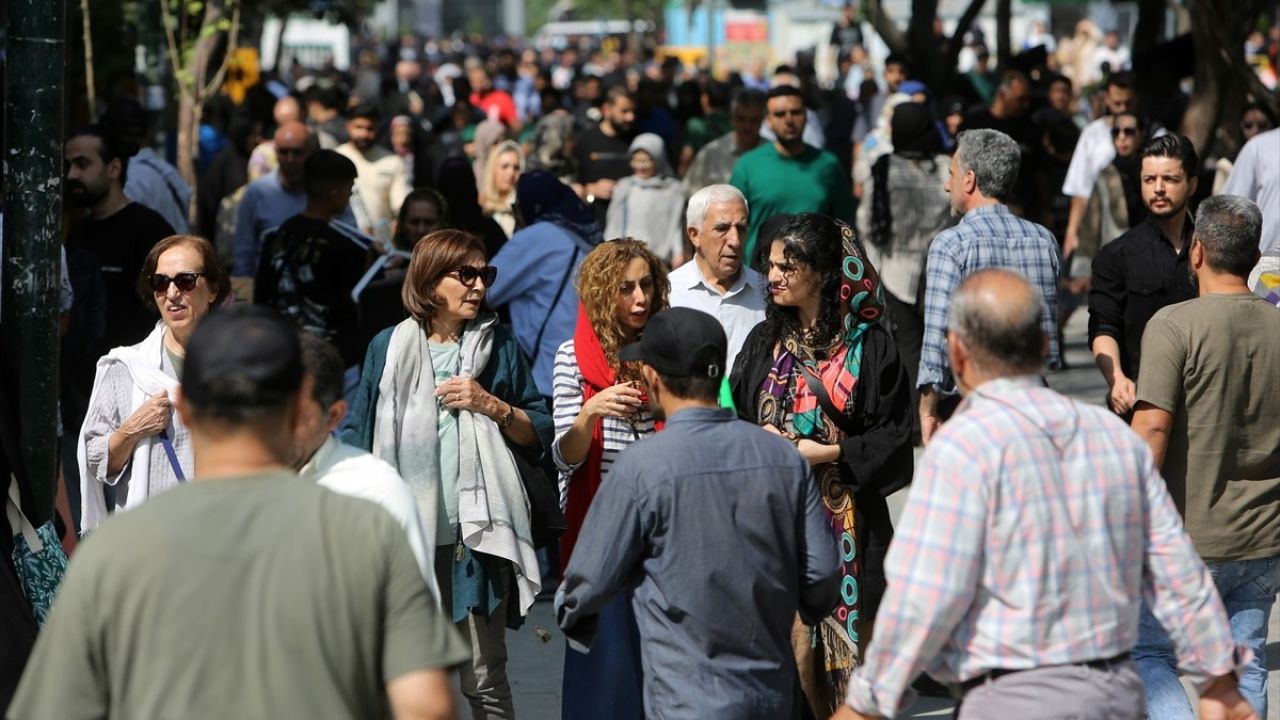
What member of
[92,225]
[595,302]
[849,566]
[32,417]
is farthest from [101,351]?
[849,566]

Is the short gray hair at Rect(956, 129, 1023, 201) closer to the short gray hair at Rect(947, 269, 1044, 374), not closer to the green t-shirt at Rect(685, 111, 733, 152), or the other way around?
the short gray hair at Rect(947, 269, 1044, 374)

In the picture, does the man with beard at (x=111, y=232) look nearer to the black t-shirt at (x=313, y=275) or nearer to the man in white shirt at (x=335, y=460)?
the black t-shirt at (x=313, y=275)

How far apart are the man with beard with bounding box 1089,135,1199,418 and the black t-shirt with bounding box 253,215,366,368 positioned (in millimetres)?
3204

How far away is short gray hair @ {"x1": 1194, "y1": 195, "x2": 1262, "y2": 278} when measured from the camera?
544 cm

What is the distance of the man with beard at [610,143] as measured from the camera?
41.6ft

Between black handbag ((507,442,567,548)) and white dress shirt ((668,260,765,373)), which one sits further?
white dress shirt ((668,260,765,373))

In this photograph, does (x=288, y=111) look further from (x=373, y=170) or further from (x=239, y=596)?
(x=239, y=596)

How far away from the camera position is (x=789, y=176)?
9.85 meters

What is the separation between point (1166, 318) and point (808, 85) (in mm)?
16267

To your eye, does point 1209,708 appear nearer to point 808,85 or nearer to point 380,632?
point 380,632

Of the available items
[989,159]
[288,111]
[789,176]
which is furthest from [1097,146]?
[989,159]

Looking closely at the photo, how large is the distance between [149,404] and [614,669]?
152 cm

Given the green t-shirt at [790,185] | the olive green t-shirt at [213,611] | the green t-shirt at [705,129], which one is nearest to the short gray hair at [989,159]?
the green t-shirt at [790,185]

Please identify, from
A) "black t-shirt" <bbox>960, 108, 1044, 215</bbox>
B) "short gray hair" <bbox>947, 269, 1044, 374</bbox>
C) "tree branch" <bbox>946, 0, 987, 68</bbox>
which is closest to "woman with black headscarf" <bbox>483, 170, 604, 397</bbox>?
"short gray hair" <bbox>947, 269, 1044, 374</bbox>
